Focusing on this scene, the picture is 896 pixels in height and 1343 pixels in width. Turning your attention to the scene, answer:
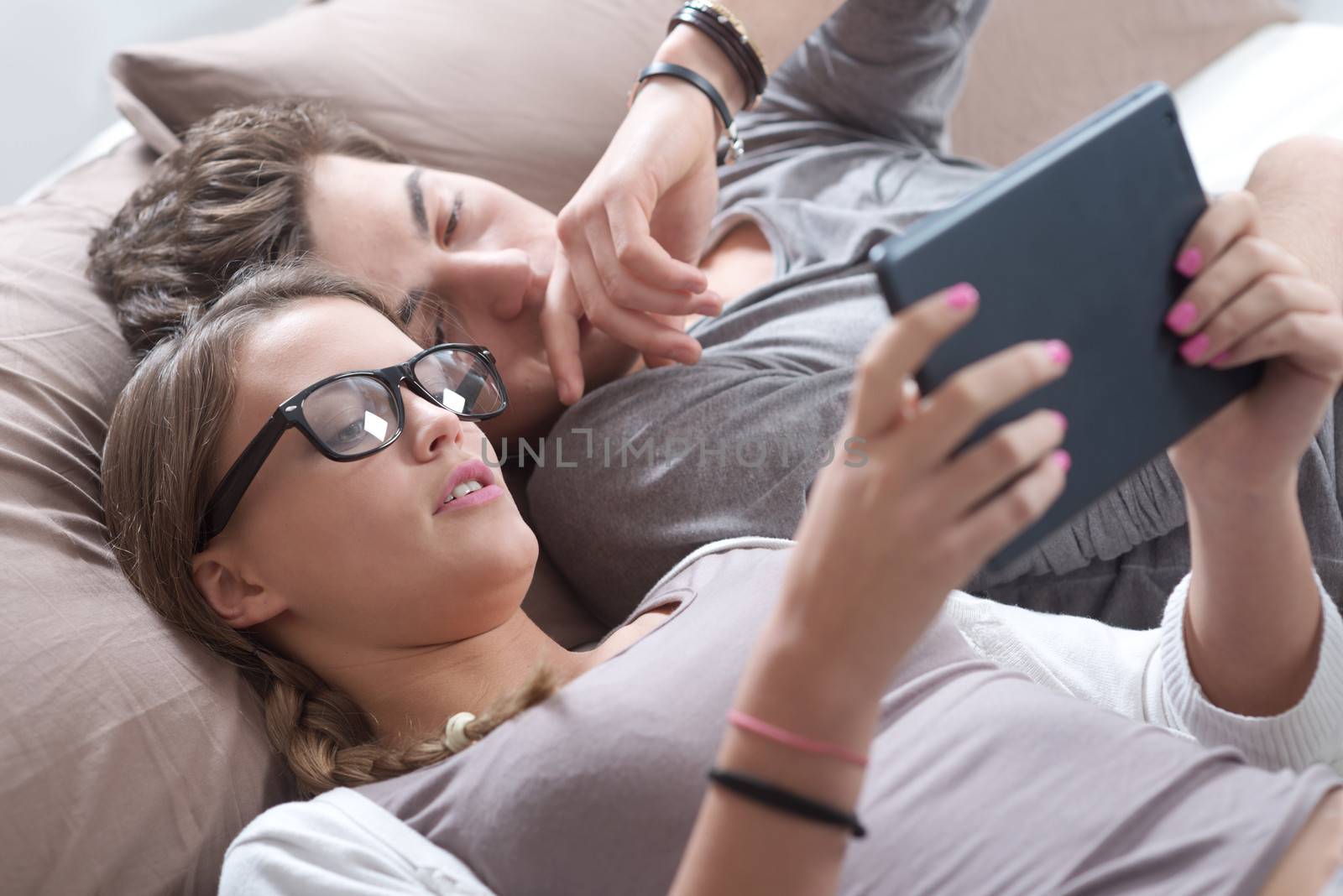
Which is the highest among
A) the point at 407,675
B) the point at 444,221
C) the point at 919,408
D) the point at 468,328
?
the point at 919,408

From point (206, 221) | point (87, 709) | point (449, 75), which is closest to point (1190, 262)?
point (87, 709)

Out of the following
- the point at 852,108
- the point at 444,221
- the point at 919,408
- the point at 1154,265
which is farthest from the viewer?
the point at 852,108

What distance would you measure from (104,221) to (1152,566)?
4.12 ft

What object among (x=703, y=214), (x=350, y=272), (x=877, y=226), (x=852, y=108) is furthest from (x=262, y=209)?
(x=852, y=108)

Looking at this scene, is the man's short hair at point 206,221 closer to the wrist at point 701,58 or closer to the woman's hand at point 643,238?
the woman's hand at point 643,238

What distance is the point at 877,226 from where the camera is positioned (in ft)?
4.53

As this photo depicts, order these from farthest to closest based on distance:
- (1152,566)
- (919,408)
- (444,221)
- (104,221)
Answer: (104,221), (444,221), (1152,566), (919,408)

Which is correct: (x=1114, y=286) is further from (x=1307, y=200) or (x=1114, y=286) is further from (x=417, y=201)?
(x=417, y=201)

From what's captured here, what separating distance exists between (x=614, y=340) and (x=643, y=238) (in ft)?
0.74

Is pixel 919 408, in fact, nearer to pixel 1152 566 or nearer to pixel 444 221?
pixel 1152 566

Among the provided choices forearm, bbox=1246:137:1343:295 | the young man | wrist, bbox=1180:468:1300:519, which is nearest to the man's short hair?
the young man

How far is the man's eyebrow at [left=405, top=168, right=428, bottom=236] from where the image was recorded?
1208mm

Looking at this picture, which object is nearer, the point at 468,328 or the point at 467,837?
the point at 467,837

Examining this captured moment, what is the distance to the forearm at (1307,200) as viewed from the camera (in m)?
1.11
